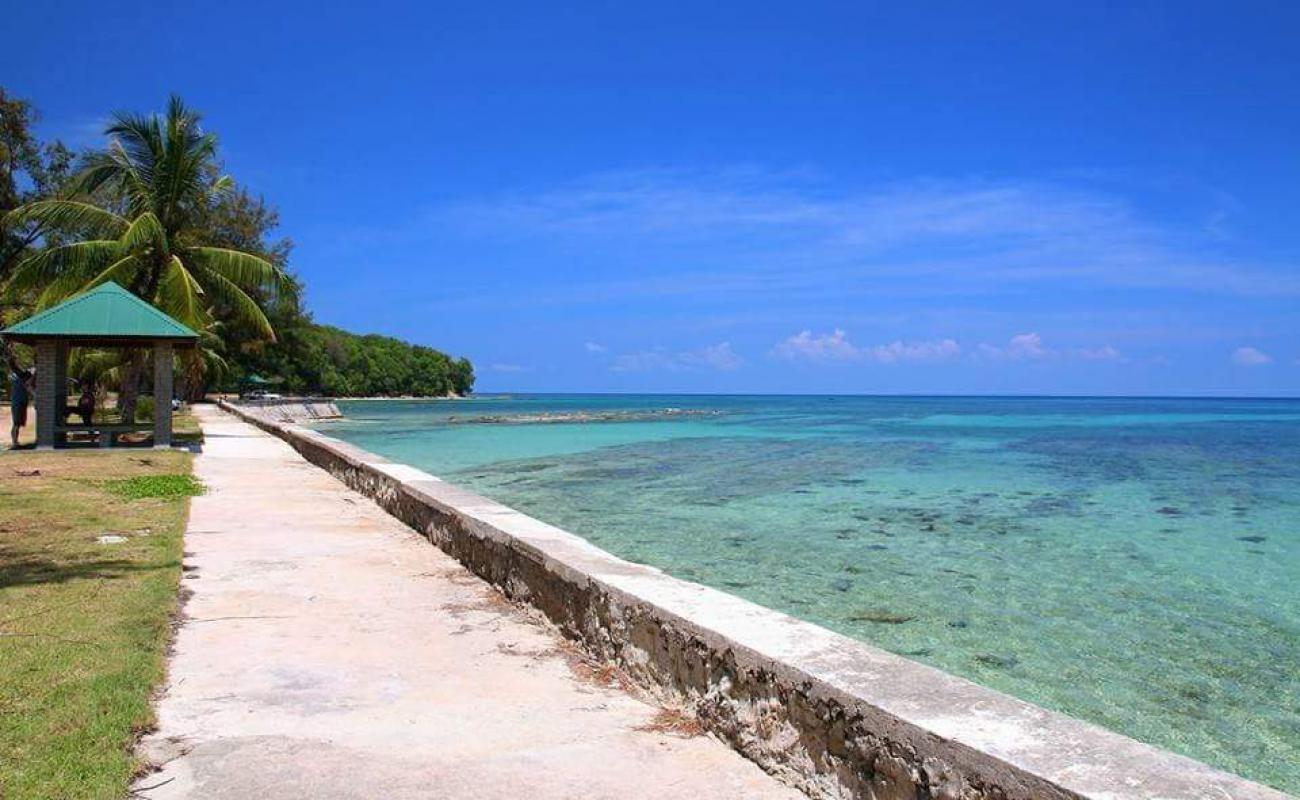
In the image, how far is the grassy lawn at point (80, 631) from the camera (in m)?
3.23

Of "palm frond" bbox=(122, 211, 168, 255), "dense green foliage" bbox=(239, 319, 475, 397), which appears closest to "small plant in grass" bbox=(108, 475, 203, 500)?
"palm frond" bbox=(122, 211, 168, 255)

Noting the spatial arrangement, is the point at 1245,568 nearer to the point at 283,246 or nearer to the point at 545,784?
the point at 545,784

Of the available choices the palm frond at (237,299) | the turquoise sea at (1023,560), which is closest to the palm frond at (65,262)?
the palm frond at (237,299)

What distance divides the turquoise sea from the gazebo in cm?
653

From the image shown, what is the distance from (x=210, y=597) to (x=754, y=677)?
13.0ft

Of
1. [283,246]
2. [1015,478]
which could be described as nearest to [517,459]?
[1015,478]

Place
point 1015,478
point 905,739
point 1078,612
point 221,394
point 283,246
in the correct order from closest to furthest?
point 905,739, point 1078,612, point 1015,478, point 283,246, point 221,394

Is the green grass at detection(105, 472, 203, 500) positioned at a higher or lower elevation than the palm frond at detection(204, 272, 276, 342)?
lower

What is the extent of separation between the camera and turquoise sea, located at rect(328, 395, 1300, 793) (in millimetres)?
6680

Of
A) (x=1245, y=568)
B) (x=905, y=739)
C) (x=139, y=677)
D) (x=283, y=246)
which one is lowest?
(x=1245, y=568)

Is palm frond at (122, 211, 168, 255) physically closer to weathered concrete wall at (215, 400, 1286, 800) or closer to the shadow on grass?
the shadow on grass

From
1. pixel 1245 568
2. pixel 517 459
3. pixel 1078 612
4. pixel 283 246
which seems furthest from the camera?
pixel 283 246

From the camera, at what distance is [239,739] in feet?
11.8

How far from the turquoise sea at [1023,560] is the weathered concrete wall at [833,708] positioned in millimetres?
3293
